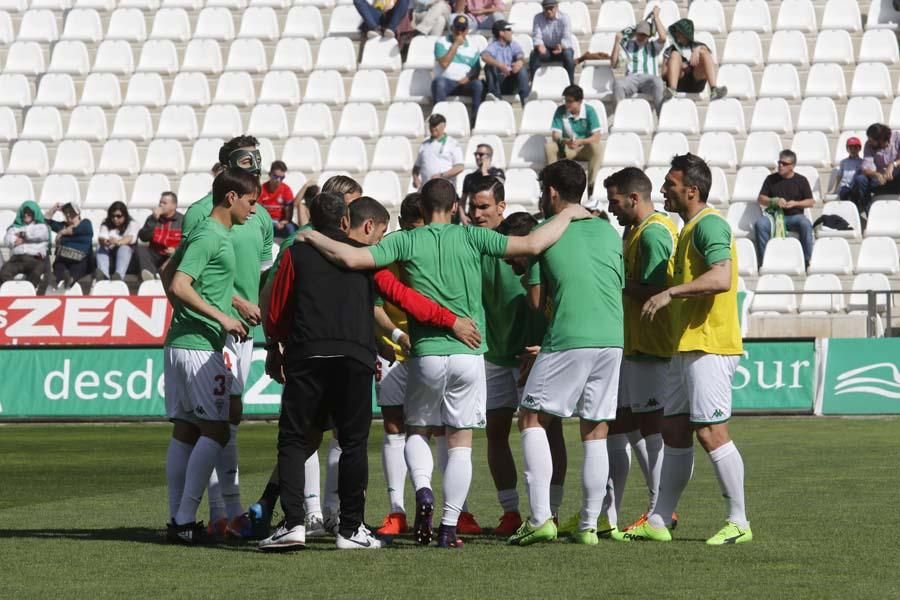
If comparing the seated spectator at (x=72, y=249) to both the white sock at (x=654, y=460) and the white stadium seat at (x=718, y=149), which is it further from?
the white sock at (x=654, y=460)

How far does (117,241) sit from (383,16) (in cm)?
674

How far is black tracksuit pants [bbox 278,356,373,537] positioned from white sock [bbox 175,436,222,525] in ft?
1.94

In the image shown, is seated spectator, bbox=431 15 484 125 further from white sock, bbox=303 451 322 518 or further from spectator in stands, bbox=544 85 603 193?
white sock, bbox=303 451 322 518

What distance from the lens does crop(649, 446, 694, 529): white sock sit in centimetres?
865

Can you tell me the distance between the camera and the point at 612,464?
9289mm

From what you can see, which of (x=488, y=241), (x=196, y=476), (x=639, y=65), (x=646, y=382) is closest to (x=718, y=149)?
(x=639, y=65)

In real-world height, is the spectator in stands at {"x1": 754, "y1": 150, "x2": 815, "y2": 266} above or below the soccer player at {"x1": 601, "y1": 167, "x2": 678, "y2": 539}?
above

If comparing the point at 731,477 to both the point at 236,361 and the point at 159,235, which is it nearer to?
the point at 236,361

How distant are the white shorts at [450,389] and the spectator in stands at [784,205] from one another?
1400cm

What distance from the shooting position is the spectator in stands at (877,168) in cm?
2172

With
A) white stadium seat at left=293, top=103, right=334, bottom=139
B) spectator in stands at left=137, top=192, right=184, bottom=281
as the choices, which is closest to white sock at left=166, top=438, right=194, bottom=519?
spectator in stands at left=137, top=192, right=184, bottom=281

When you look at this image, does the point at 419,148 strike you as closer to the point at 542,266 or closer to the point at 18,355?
the point at 18,355

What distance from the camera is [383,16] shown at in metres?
26.9

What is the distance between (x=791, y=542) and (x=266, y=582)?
300 centimetres
